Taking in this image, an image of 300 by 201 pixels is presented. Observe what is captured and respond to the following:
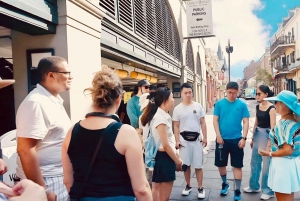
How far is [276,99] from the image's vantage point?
11.0 ft

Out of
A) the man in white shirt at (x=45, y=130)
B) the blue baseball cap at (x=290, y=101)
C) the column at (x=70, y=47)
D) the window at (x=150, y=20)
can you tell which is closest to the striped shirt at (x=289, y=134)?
the blue baseball cap at (x=290, y=101)

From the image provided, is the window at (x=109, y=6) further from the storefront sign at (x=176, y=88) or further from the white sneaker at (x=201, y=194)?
the storefront sign at (x=176, y=88)

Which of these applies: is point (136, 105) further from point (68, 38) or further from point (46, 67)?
point (46, 67)

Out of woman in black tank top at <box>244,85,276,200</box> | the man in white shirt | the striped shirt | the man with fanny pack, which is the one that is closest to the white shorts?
the man with fanny pack

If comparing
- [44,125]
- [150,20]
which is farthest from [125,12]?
[44,125]

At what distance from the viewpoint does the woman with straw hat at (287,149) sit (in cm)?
324

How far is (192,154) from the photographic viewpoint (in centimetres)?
491

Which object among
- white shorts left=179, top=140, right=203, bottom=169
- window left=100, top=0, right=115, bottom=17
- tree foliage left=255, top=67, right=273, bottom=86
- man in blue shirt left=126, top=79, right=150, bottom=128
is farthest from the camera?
tree foliage left=255, top=67, right=273, bottom=86

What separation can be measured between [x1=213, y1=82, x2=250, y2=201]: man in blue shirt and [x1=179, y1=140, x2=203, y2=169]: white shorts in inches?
12.4

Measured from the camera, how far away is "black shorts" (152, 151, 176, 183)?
3.63 metres

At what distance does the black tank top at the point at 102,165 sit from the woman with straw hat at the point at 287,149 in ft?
7.02

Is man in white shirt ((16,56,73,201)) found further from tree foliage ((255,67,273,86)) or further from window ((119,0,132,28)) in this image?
tree foliage ((255,67,273,86))

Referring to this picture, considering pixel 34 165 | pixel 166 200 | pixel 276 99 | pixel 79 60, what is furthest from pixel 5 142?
pixel 276 99

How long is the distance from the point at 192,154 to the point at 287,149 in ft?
6.24
